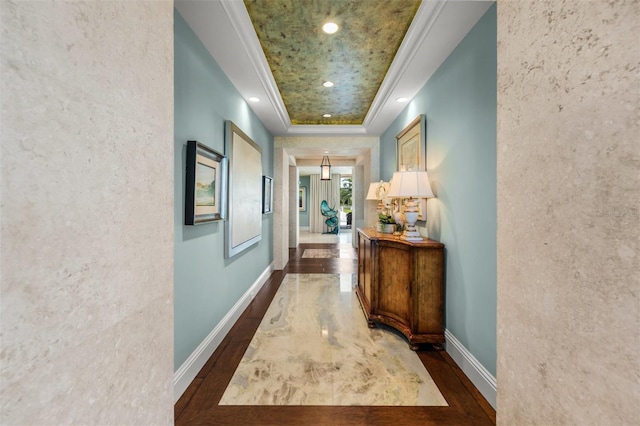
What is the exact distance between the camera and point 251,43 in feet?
7.06

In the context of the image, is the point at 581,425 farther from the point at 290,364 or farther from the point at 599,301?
the point at 290,364

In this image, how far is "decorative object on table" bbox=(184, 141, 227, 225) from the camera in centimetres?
185

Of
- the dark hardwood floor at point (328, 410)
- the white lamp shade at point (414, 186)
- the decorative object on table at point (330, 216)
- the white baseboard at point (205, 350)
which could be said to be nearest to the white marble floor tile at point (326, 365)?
the dark hardwood floor at point (328, 410)

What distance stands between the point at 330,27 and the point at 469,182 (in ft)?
5.41

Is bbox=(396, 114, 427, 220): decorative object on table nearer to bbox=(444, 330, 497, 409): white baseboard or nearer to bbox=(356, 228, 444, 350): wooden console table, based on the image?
bbox=(356, 228, 444, 350): wooden console table

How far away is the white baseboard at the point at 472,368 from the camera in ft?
5.58

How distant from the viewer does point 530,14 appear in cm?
68
